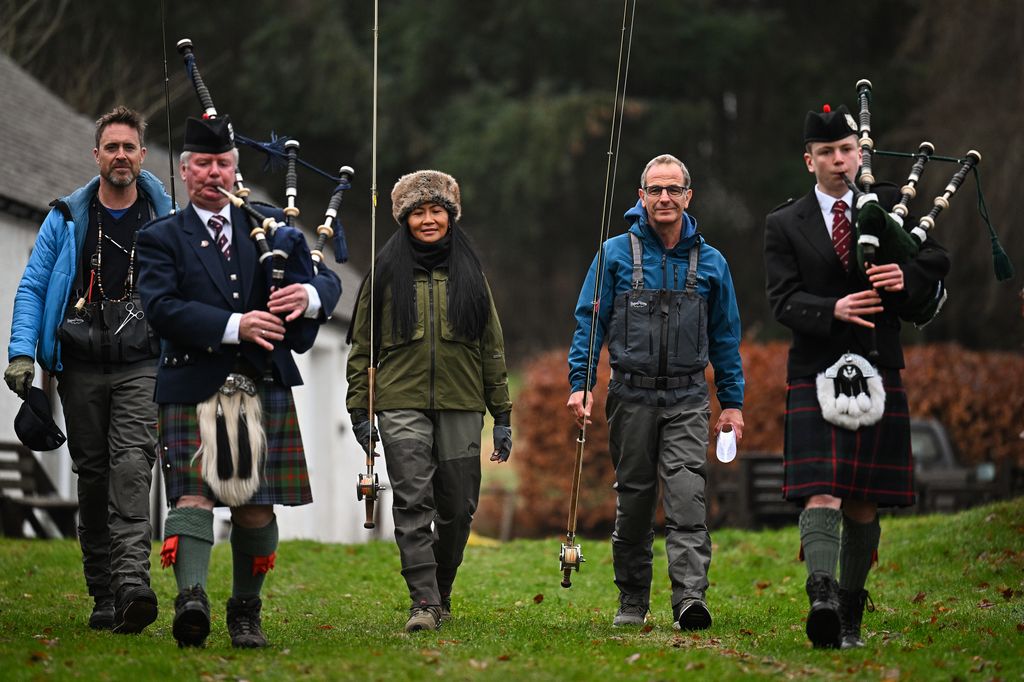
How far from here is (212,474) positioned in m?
7.46

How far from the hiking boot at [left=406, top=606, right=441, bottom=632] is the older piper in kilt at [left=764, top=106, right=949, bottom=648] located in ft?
6.57

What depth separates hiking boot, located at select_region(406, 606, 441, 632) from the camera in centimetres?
847

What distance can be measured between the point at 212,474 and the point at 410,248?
201 centimetres

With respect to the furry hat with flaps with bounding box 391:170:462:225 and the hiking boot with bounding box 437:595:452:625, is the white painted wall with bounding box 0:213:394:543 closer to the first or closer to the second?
the hiking boot with bounding box 437:595:452:625

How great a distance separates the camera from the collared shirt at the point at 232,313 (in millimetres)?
7473

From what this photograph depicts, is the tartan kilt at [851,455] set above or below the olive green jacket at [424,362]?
below

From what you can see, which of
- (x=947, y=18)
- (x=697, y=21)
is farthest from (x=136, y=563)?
(x=697, y=21)

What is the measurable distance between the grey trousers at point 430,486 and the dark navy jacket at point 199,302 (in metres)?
1.00

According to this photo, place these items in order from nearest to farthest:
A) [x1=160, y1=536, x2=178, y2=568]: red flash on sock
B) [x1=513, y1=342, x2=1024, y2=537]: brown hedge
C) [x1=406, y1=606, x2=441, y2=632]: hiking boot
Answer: [x1=160, y1=536, x2=178, y2=568]: red flash on sock < [x1=406, y1=606, x2=441, y2=632]: hiking boot < [x1=513, y1=342, x2=1024, y2=537]: brown hedge

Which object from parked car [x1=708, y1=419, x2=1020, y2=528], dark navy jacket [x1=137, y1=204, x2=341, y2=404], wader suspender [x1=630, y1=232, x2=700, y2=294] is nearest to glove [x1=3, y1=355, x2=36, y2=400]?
dark navy jacket [x1=137, y1=204, x2=341, y2=404]

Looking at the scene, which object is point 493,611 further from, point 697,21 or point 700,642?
point 697,21

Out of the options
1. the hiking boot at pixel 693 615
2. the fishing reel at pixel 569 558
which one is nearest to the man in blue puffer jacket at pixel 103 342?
the fishing reel at pixel 569 558

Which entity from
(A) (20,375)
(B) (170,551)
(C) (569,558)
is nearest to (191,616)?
(B) (170,551)

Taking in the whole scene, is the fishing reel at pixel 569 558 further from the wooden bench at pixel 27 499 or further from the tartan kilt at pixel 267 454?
the wooden bench at pixel 27 499
